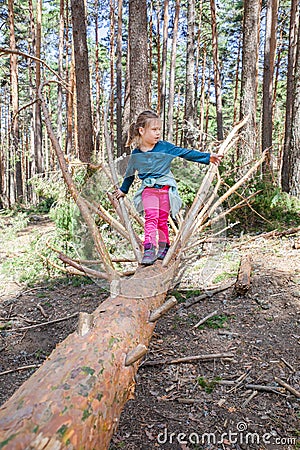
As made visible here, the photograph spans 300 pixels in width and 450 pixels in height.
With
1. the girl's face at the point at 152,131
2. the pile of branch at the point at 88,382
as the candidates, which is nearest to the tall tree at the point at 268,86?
the girl's face at the point at 152,131

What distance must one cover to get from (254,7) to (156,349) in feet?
24.9

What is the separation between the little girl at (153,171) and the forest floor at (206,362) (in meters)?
0.93

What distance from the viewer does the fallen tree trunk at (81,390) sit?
3.84 ft

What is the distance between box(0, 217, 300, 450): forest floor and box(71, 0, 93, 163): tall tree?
3.01 m

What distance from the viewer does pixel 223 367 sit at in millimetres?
2896

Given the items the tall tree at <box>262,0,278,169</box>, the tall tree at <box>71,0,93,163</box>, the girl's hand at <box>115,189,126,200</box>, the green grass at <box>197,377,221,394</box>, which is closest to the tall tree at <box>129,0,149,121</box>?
the tall tree at <box>71,0,93,163</box>

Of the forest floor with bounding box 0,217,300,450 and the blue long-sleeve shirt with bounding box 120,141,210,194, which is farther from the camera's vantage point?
the blue long-sleeve shirt with bounding box 120,141,210,194

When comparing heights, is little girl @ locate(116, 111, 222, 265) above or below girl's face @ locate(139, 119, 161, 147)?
below

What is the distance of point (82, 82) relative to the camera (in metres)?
6.90

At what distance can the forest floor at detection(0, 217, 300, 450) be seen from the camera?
7.50 ft

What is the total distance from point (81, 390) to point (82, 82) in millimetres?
6568

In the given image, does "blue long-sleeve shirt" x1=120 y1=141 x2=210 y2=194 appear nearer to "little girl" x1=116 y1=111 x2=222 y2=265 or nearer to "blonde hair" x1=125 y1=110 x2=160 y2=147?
"little girl" x1=116 y1=111 x2=222 y2=265

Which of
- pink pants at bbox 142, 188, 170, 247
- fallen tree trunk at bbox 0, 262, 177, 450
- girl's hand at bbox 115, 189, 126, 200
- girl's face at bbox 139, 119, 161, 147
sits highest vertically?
girl's face at bbox 139, 119, 161, 147

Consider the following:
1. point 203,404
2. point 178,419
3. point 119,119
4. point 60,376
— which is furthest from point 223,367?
point 119,119
